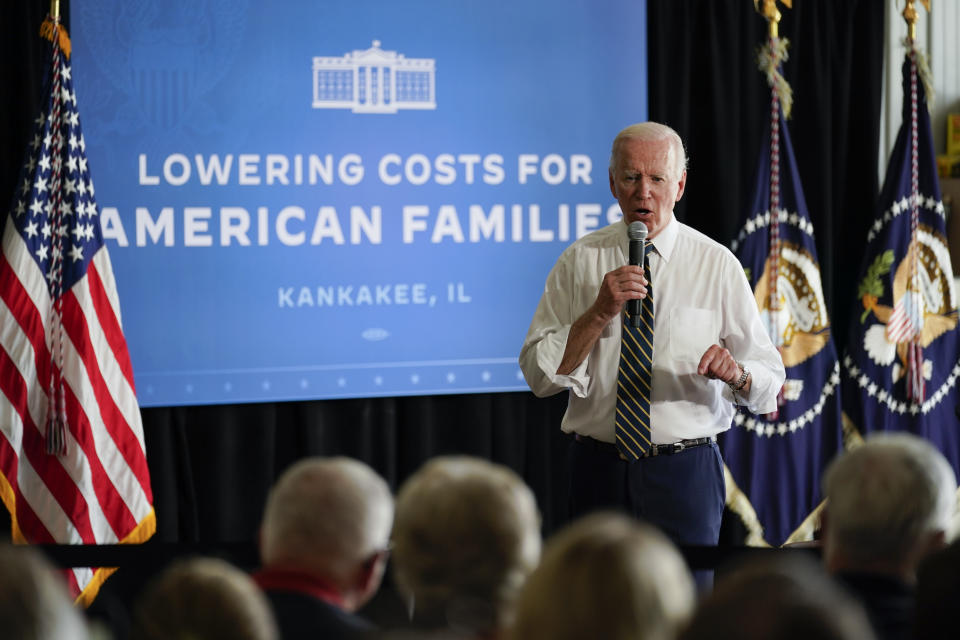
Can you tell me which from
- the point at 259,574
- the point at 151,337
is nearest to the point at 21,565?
the point at 259,574

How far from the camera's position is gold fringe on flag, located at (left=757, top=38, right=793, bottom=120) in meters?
4.78

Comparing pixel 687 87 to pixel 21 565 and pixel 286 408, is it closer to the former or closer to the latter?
pixel 286 408

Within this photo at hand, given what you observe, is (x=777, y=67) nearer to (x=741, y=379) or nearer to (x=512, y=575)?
(x=741, y=379)

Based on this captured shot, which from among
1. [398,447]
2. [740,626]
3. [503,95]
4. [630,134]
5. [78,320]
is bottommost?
[398,447]

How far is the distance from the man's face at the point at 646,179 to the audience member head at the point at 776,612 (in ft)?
7.07

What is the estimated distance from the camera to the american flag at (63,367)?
3965 mm

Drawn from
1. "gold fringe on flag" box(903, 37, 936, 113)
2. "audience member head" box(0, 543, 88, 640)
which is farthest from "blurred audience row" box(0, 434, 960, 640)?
"gold fringe on flag" box(903, 37, 936, 113)

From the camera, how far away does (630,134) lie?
3.14 metres

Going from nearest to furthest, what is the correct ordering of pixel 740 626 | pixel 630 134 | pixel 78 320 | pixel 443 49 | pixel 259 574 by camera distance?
pixel 740 626, pixel 259 574, pixel 630 134, pixel 78 320, pixel 443 49

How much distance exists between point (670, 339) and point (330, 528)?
5.64 ft

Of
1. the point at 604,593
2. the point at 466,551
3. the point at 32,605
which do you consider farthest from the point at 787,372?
the point at 32,605

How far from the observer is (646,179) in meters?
3.12

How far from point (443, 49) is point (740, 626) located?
3966 millimetres

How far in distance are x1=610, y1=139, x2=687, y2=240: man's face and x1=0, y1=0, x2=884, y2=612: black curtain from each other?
167 centimetres
